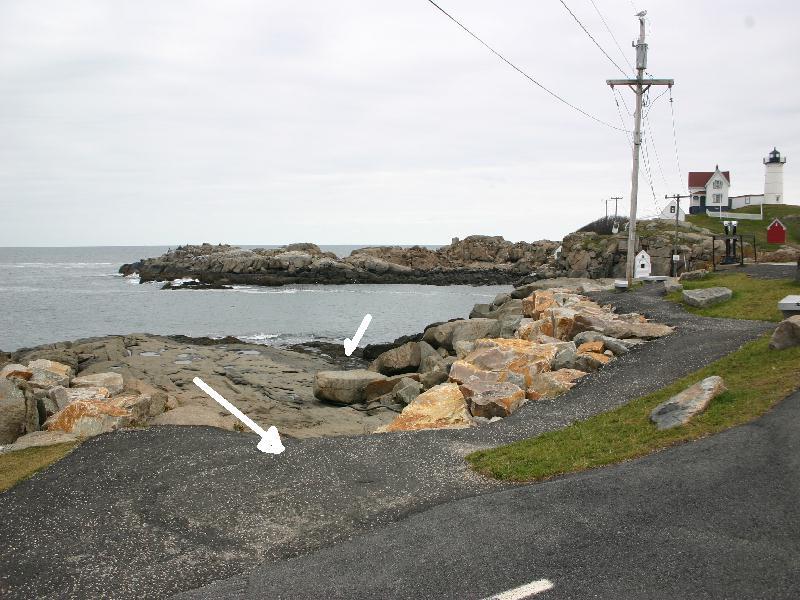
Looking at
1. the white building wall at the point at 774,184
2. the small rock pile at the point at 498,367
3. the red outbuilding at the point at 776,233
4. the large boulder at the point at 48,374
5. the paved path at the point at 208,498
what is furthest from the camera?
the white building wall at the point at 774,184

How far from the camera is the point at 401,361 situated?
2895 centimetres

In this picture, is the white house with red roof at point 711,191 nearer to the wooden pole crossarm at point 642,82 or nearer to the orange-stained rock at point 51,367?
the wooden pole crossarm at point 642,82

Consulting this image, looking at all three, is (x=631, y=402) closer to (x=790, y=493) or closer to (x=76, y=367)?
(x=790, y=493)

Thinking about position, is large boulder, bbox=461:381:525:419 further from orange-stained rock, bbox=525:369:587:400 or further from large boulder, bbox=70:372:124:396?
large boulder, bbox=70:372:124:396

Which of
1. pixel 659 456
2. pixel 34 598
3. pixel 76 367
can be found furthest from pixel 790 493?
pixel 76 367

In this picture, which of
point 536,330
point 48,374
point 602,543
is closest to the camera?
point 602,543

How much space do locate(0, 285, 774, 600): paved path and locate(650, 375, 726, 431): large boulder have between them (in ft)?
7.59

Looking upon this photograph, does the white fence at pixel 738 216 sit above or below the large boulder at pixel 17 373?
above

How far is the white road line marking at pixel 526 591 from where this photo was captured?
22.6 feet

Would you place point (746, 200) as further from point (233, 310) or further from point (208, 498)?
point (208, 498)

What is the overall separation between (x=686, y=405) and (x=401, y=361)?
58.7 feet

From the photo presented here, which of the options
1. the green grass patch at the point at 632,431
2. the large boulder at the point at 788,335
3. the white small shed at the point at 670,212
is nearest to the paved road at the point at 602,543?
the green grass patch at the point at 632,431

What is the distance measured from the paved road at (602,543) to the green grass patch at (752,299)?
12457mm

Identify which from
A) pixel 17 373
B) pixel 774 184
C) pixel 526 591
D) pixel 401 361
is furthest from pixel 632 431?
pixel 774 184
